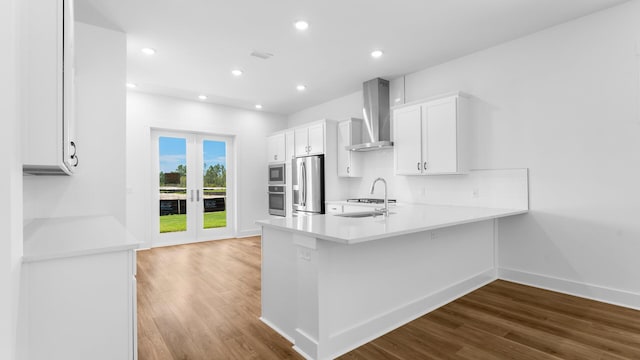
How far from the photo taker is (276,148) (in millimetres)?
6566

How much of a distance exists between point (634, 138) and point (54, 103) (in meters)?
4.31

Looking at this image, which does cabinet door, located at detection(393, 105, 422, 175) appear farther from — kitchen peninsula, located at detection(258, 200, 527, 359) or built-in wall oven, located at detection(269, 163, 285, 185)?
built-in wall oven, located at detection(269, 163, 285, 185)

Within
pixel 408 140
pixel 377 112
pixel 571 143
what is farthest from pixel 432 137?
pixel 571 143

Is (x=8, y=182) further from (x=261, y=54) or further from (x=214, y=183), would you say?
(x=214, y=183)

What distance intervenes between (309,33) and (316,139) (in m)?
2.28

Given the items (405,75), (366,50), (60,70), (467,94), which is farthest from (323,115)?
(60,70)

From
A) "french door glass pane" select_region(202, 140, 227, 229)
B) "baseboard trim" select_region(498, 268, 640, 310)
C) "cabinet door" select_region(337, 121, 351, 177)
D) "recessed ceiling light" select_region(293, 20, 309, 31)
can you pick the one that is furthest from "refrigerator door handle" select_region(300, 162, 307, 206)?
"baseboard trim" select_region(498, 268, 640, 310)

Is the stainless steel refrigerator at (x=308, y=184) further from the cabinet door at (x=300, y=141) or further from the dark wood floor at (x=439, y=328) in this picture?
the dark wood floor at (x=439, y=328)

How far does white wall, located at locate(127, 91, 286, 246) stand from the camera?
17.3 feet

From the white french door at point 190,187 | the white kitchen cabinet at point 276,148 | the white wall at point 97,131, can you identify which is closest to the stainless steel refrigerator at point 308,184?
the white kitchen cabinet at point 276,148

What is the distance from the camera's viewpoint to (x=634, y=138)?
2.77 metres

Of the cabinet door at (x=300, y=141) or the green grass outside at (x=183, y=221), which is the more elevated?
the cabinet door at (x=300, y=141)

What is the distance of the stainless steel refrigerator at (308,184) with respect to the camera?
5.30m

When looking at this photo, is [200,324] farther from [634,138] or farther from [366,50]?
[634,138]
